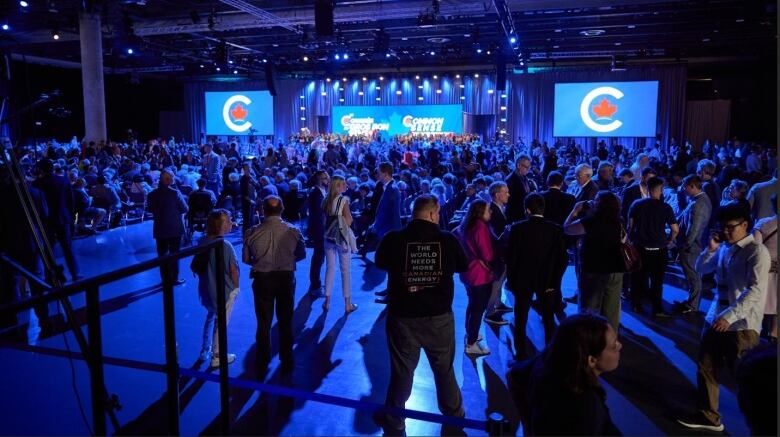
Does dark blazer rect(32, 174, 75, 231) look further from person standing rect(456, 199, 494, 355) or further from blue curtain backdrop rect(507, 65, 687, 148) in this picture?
blue curtain backdrop rect(507, 65, 687, 148)

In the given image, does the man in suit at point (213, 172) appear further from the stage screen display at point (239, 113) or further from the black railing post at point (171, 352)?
the stage screen display at point (239, 113)

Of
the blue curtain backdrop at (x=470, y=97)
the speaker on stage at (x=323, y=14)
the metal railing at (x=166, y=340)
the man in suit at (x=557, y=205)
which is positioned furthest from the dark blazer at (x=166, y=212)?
the blue curtain backdrop at (x=470, y=97)

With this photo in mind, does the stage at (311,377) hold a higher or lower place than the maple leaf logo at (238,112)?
lower

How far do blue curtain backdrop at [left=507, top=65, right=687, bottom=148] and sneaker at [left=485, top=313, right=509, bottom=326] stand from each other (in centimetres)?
1961

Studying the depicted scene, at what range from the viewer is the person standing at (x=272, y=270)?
4.12m

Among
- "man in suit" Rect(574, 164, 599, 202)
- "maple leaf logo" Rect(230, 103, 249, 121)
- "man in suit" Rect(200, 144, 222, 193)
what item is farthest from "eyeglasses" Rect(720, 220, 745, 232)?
"maple leaf logo" Rect(230, 103, 249, 121)

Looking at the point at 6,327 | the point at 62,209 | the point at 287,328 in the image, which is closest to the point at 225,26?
the point at 62,209

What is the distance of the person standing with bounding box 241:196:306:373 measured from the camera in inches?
162

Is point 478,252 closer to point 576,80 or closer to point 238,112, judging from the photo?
point 576,80

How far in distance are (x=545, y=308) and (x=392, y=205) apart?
2.15m

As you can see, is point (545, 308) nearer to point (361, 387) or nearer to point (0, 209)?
point (361, 387)

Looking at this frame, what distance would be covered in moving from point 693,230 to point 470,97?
2123cm

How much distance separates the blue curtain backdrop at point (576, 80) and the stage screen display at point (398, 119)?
109 inches

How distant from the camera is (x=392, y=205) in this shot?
599 cm
